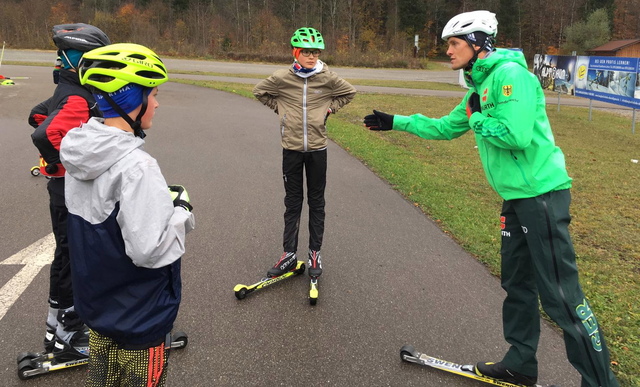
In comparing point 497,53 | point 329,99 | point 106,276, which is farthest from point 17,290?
point 497,53

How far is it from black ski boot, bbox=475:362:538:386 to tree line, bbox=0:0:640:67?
1482 inches

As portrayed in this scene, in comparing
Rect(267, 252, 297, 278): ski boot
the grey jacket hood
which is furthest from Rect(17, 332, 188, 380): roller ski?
Rect(267, 252, 297, 278): ski boot

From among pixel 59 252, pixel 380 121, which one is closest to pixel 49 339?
pixel 59 252

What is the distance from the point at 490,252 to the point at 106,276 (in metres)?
4.12

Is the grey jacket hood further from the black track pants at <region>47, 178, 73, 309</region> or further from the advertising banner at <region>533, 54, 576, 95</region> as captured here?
the advertising banner at <region>533, 54, 576, 95</region>

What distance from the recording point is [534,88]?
8.05 feet

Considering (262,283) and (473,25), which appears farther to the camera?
(262,283)

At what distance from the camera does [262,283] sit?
154 inches

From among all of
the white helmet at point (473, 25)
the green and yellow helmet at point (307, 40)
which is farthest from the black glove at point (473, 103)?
the green and yellow helmet at point (307, 40)

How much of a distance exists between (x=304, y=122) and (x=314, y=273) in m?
1.39

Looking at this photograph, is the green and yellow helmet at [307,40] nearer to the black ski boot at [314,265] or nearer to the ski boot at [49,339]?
the black ski boot at [314,265]

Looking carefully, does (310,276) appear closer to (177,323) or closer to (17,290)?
(177,323)

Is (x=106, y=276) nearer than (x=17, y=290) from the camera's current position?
Yes

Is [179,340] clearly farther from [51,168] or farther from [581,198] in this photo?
[581,198]
